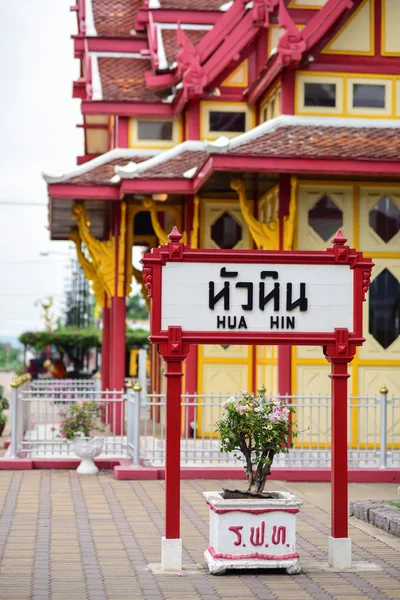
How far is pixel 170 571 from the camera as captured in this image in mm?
9828

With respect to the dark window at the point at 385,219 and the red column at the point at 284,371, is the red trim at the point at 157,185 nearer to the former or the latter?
the dark window at the point at 385,219

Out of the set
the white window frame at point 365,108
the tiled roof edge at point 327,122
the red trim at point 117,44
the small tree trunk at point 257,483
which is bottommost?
the small tree trunk at point 257,483

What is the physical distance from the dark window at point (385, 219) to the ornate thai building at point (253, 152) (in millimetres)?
16

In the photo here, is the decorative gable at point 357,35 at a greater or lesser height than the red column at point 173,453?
greater

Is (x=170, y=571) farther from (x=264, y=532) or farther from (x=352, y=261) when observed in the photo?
(x=352, y=261)

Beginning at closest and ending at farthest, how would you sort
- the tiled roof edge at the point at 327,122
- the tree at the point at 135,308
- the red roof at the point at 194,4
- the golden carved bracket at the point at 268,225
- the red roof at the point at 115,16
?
the golden carved bracket at the point at 268,225
the tiled roof edge at the point at 327,122
the red roof at the point at 194,4
the red roof at the point at 115,16
the tree at the point at 135,308

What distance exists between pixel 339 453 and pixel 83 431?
8012 millimetres

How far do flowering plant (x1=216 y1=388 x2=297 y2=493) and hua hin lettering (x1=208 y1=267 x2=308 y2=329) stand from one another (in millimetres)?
707

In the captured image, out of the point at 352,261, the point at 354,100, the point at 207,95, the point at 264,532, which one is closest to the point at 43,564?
the point at 264,532

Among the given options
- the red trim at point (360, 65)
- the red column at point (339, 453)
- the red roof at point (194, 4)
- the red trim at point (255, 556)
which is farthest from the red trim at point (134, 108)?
the red trim at point (255, 556)

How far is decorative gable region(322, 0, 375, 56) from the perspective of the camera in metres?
19.1

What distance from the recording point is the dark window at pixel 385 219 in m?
18.6

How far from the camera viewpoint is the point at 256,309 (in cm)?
1016

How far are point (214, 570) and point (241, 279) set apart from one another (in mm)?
2550
